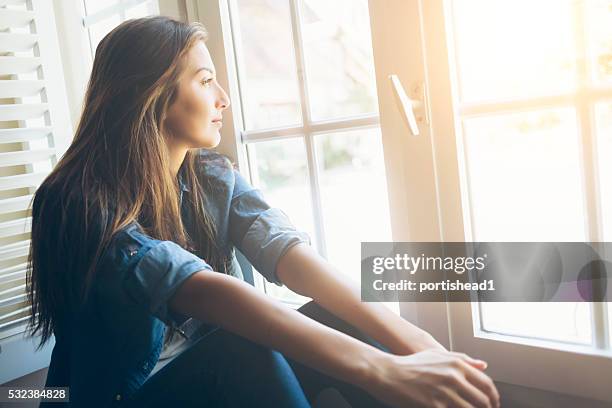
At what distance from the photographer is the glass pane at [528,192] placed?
0.87 meters

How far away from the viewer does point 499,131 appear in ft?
3.01

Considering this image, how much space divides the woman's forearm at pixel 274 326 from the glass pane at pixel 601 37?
0.49m

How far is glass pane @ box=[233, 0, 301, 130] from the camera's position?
3.99ft

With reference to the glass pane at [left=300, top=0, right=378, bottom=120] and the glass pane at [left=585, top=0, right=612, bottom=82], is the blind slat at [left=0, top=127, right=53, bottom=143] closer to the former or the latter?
the glass pane at [left=300, top=0, right=378, bottom=120]

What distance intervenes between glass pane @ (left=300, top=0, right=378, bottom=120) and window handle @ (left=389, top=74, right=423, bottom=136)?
0.49 feet

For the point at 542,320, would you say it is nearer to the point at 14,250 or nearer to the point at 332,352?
the point at 332,352

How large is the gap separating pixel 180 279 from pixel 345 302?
285 mm

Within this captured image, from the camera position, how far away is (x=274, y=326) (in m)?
0.82

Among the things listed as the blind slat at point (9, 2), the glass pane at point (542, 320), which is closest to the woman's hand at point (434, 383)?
the glass pane at point (542, 320)

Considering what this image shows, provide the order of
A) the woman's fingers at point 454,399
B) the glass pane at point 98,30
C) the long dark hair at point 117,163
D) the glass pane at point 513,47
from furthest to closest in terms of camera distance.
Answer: the glass pane at point 98,30 < the long dark hair at point 117,163 < the glass pane at point 513,47 < the woman's fingers at point 454,399

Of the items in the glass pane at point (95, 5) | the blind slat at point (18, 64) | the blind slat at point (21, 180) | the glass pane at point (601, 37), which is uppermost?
the glass pane at point (95, 5)

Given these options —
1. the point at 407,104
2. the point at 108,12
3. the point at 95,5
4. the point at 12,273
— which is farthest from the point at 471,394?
the point at 95,5

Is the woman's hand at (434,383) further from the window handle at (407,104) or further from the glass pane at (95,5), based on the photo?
the glass pane at (95,5)

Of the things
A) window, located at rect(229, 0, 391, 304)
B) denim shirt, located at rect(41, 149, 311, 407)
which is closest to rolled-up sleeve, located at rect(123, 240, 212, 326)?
denim shirt, located at rect(41, 149, 311, 407)
